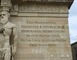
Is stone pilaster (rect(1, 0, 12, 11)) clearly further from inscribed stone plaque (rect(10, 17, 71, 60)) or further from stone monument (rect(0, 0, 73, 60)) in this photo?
inscribed stone plaque (rect(10, 17, 71, 60))

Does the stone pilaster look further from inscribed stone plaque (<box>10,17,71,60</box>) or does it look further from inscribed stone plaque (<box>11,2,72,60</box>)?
inscribed stone plaque (<box>10,17,71,60</box>)

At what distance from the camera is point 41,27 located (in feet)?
39.3

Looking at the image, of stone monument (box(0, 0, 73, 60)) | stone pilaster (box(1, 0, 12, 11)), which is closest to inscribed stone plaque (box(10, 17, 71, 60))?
stone monument (box(0, 0, 73, 60))

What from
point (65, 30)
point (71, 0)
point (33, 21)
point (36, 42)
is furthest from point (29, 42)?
point (71, 0)

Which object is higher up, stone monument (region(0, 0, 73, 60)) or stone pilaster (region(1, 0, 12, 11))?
stone pilaster (region(1, 0, 12, 11))

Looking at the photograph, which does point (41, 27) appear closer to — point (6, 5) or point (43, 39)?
point (43, 39)

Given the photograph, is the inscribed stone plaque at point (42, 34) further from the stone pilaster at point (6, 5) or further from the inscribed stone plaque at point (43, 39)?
the stone pilaster at point (6, 5)

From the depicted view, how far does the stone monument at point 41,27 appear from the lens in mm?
11609

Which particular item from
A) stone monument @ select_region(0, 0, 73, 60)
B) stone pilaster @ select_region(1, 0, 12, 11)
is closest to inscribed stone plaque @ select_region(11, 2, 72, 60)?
stone monument @ select_region(0, 0, 73, 60)

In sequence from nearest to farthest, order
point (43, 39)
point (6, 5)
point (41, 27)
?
point (6, 5) → point (43, 39) → point (41, 27)

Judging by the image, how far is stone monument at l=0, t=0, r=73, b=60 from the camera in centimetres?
1161

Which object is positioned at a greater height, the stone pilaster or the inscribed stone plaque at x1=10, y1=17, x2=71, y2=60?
the stone pilaster

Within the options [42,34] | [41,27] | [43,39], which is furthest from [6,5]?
[43,39]

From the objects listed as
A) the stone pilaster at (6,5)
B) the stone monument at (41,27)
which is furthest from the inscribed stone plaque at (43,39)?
the stone pilaster at (6,5)
